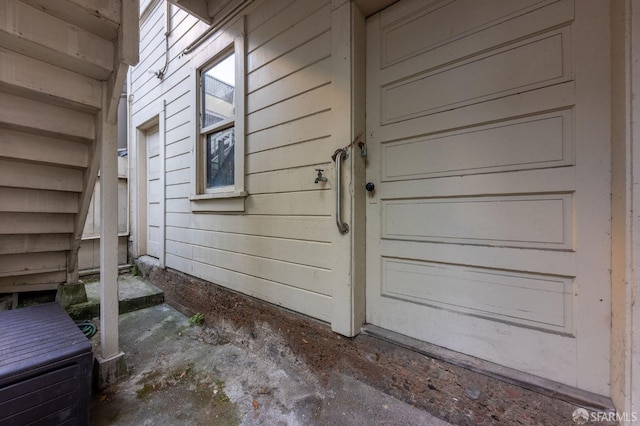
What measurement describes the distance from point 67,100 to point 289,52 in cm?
144

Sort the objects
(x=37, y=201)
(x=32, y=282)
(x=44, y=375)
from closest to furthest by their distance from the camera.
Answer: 1. (x=44, y=375)
2. (x=37, y=201)
3. (x=32, y=282)

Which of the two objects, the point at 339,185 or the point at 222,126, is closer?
the point at 339,185

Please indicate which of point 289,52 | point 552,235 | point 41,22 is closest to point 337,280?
point 552,235

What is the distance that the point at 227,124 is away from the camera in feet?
8.17

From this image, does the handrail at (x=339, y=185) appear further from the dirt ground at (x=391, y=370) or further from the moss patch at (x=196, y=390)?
the moss patch at (x=196, y=390)

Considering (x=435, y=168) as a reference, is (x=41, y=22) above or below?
above

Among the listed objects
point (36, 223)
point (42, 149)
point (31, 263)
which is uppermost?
point (42, 149)

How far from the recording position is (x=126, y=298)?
9.55 ft

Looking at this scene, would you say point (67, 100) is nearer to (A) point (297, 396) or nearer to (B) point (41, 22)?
(B) point (41, 22)

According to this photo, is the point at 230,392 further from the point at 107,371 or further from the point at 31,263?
the point at 31,263

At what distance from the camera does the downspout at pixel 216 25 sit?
2.28 metres

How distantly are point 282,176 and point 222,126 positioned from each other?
1052 mm

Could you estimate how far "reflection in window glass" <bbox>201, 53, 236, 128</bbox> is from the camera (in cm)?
251

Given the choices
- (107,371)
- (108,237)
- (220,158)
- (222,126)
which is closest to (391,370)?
(107,371)
